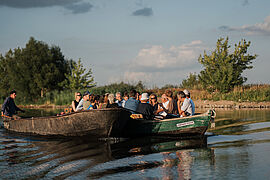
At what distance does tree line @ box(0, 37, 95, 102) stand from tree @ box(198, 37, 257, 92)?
15784mm

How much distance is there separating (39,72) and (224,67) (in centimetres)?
2487

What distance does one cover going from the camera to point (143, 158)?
28.1 ft

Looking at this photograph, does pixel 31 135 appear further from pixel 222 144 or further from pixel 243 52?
pixel 243 52

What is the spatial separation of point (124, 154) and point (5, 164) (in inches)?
116

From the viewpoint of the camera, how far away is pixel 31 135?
48.2ft

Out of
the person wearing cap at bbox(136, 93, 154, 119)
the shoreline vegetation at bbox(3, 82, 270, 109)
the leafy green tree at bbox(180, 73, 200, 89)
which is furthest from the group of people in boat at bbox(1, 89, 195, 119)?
the leafy green tree at bbox(180, 73, 200, 89)

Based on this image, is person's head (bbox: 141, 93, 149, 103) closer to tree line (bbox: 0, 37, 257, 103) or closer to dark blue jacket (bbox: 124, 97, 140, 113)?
dark blue jacket (bbox: 124, 97, 140, 113)

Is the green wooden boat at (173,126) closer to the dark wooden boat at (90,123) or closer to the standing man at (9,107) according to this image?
the dark wooden boat at (90,123)

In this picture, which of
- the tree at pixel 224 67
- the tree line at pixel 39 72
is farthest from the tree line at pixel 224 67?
the tree line at pixel 39 72

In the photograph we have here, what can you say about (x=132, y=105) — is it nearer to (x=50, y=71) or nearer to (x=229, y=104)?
(x=229, y=104)

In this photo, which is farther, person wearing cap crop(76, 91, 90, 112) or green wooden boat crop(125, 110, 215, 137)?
person wearing cap crop(76, 91, 90, 112)

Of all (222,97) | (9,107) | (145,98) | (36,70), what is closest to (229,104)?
(222,97)

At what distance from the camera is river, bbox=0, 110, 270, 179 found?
6.92 m

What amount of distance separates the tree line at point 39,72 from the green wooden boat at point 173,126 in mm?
32981
